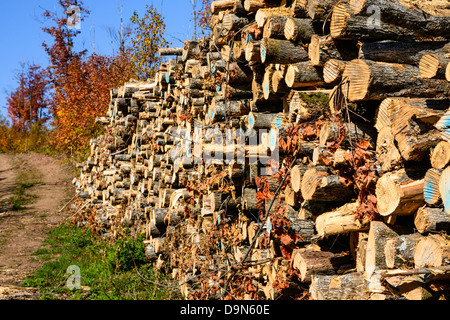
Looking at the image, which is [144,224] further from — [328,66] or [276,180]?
[328,66]

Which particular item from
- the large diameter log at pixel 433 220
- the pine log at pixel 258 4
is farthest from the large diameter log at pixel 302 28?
the large diameter log at pixel 433 220

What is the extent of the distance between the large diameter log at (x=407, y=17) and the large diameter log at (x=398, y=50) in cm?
13

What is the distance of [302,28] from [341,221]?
5.60ft

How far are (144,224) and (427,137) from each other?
24.0ft

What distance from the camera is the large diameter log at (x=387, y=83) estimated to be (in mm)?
3188

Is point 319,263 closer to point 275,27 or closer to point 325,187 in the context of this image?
point 325,187

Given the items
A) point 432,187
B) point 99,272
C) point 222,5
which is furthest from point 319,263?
point 99,272

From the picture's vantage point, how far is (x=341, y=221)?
3.43m

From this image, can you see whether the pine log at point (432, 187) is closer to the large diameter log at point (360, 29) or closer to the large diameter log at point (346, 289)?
the large diameter log at point (346, 289)

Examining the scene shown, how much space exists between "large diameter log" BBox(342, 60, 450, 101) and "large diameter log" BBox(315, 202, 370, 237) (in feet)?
2.65

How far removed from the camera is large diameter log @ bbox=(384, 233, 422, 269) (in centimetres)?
285

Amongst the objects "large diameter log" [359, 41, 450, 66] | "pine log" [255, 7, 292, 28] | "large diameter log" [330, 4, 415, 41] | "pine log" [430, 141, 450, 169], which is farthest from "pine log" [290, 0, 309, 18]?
"pine log" [430, 141, 450, 169]
